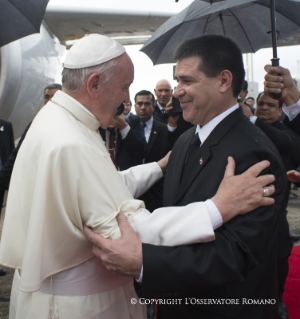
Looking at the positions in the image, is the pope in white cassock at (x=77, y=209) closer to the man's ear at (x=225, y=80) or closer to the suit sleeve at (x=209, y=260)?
the suit sleeve at (x=209, y=260)

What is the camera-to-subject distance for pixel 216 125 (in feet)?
5.66

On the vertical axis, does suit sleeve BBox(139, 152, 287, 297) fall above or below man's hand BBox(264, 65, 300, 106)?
below

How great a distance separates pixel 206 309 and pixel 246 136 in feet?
2.65

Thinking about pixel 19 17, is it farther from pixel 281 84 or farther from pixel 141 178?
pixel 281 84

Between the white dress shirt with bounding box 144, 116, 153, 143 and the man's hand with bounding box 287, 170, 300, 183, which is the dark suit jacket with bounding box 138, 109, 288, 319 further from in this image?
the white dress shirt with bounding box 144, 116, 153, 143

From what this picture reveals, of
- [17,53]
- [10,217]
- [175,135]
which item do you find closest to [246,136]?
[10,217]

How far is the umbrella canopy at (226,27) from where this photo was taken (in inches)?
125

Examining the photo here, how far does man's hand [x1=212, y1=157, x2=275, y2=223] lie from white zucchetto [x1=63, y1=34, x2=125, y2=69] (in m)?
0.78

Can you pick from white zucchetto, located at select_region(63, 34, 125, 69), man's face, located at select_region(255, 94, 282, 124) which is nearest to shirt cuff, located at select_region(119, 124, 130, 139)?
man's face, located at select_region(255, 94, 282, 124)

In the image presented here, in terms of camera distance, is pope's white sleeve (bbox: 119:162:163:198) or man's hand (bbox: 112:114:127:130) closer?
pope's white sleeve (bbox: 119:162:163:198)

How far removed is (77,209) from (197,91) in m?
0.86

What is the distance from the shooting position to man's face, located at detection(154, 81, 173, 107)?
19.6 feet

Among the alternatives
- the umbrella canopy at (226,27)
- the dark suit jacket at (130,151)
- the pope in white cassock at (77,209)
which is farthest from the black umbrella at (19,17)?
the pope in white cassock at (77,209)

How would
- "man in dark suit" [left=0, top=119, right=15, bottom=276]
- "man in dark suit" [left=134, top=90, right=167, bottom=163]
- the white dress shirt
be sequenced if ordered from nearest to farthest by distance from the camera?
"man in dark suit" [left=0, top=119, right=15, bottom=276] → "man in dark suit" [left=134, top=90, right=167, bottom=163] → the white dress shirt
